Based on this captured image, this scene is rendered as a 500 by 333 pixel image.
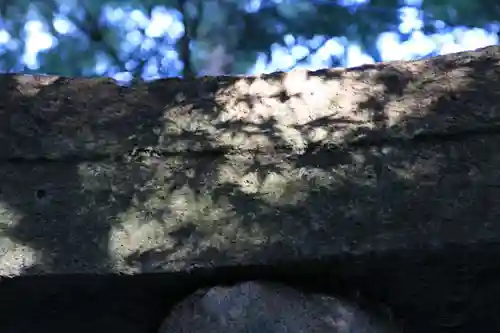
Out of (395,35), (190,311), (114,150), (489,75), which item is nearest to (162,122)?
(114,150)

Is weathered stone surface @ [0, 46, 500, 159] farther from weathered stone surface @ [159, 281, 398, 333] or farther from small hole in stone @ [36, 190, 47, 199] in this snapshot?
weathered stone surface @ [159, 281, 398, 333]

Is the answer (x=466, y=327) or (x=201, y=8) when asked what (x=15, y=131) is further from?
(x=466, y=327)

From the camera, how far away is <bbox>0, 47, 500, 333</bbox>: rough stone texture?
0.62 meters

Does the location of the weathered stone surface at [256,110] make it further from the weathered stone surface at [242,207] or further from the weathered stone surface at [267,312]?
the weathered stone surface at [267,312]

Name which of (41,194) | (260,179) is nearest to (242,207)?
(260,179)

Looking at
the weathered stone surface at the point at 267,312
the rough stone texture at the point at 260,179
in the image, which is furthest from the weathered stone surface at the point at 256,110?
the weathered stone surface at the point at 267,312

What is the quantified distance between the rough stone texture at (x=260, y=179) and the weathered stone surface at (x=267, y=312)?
0.02 meters

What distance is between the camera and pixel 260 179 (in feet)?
2.06

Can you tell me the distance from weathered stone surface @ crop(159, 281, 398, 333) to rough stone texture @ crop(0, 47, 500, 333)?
18 mm

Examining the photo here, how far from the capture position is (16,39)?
3.20ft

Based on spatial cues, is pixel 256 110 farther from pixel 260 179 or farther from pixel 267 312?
pixel 267 312

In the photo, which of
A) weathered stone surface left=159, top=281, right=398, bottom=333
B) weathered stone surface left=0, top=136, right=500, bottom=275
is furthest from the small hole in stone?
weathered stone surface left=159, top=281, right=398, bottom=333

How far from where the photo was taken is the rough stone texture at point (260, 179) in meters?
0.62

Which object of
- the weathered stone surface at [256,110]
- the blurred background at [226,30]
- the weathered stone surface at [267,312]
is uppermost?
the blurred background at [226,30]
